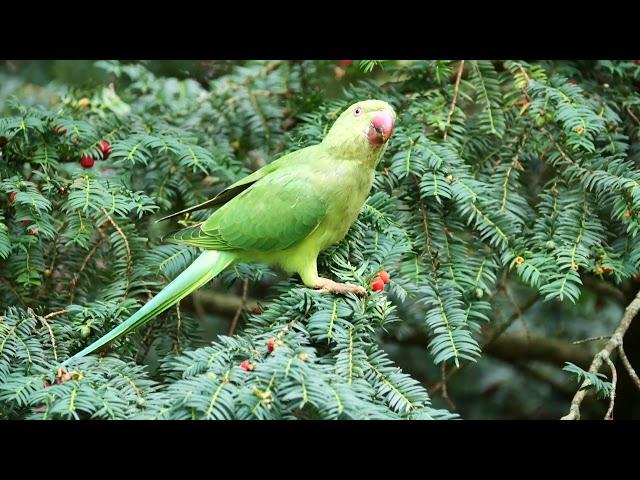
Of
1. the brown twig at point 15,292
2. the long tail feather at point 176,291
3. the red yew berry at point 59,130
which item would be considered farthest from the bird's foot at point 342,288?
the red yew berry at point 59,130

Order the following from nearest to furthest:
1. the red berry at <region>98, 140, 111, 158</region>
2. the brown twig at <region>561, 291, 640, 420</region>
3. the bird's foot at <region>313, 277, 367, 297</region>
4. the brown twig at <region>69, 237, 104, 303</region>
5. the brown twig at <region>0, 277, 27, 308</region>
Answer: the brown twig at <region>561, 291, 640, 420</region>, the bird's foot at <region>313, 277, 367, 297</region>, the brown twig at <region>0, 277, 27, 308</region>, the brown twig at <region>69, 237, 104, 303</region>, the red berry at <region>98, 140, 111, 158</region>

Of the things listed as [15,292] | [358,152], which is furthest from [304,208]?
[15,292]

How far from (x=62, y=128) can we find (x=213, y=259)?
944 mm

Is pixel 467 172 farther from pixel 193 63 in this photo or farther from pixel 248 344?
pixel 193 63

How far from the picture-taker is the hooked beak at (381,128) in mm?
3195

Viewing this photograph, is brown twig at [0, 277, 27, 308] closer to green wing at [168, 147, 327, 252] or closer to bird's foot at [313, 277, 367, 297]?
green wing at [168, 147, 327, 252]

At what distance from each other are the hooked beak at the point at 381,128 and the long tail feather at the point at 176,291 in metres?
0.83

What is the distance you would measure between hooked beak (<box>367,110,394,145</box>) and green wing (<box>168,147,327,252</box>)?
314 millimetres

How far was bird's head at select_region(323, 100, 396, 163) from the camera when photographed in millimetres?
3215

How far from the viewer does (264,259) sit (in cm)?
339

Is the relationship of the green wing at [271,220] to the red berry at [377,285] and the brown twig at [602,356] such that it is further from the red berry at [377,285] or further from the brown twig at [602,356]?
the brown twig at [602,356]

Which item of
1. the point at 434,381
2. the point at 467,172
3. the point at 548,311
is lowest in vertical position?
the point at 434,381

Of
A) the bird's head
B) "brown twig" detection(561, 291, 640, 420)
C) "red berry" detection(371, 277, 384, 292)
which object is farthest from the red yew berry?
"brown twig" detection(561, 291, 640, 420)
